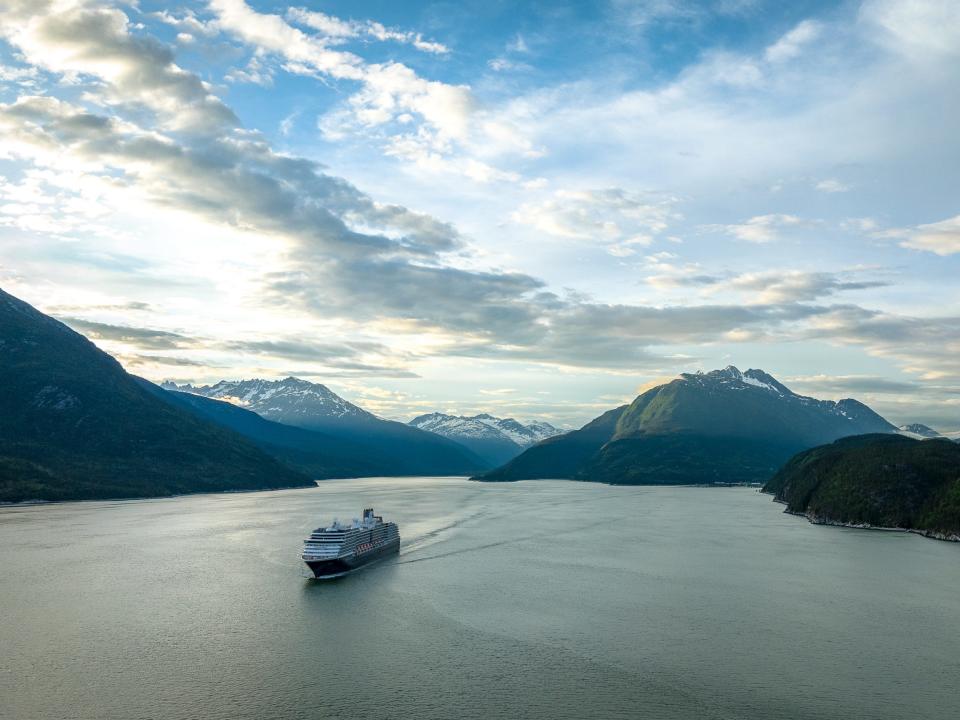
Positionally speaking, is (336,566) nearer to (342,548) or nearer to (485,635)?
(342,548)

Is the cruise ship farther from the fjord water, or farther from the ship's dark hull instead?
the fjord water

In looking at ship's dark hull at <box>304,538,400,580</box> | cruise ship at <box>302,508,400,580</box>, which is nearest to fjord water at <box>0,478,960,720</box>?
ship's dark hull at <box>304,538,400,580</box>

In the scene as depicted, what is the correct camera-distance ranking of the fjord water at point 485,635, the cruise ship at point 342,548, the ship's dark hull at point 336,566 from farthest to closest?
the cruise ship at point 342,548 → the ship's dark hull at point 336,566 → the fjord water at point 485,635

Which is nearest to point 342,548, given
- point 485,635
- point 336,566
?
point 336,566

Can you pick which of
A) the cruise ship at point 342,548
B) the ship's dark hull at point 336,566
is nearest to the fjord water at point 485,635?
the ship's dark hull at point 336,566

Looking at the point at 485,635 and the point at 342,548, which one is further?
the point at 342,548

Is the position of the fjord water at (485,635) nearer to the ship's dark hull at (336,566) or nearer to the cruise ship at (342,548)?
the ship's dark hull at (336,566)

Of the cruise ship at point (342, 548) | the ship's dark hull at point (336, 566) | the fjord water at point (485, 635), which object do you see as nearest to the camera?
the fjord water at point (485, 635)
